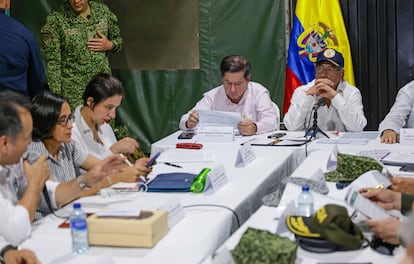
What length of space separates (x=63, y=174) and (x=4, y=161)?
0.68 metres

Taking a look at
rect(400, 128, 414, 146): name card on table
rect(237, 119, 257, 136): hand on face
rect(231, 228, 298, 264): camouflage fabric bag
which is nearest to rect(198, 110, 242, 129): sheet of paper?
rect(237, 119, 257, 136): hand on face

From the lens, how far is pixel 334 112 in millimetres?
4137

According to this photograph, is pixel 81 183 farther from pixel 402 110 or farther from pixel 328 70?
pixel 402 110

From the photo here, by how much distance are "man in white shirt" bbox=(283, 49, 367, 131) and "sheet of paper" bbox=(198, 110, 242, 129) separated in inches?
18.1

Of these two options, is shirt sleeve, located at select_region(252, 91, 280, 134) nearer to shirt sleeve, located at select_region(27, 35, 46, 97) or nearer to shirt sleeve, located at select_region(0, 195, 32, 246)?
shirt sleeve, located at select_region(27, 35, 46, 97)

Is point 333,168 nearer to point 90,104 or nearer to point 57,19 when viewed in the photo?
point 90,104

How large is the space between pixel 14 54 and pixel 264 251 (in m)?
2.01

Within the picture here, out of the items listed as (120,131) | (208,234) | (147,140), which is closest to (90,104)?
(208,234)

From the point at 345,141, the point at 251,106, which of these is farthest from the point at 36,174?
the point at 251,106

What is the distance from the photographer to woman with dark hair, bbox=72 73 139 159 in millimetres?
3279

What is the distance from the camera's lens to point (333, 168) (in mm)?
2895

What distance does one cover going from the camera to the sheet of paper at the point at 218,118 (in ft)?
12.6

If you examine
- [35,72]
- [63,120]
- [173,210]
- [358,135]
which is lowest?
[358,135]

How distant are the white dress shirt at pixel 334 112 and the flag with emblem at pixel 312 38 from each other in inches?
36.6
